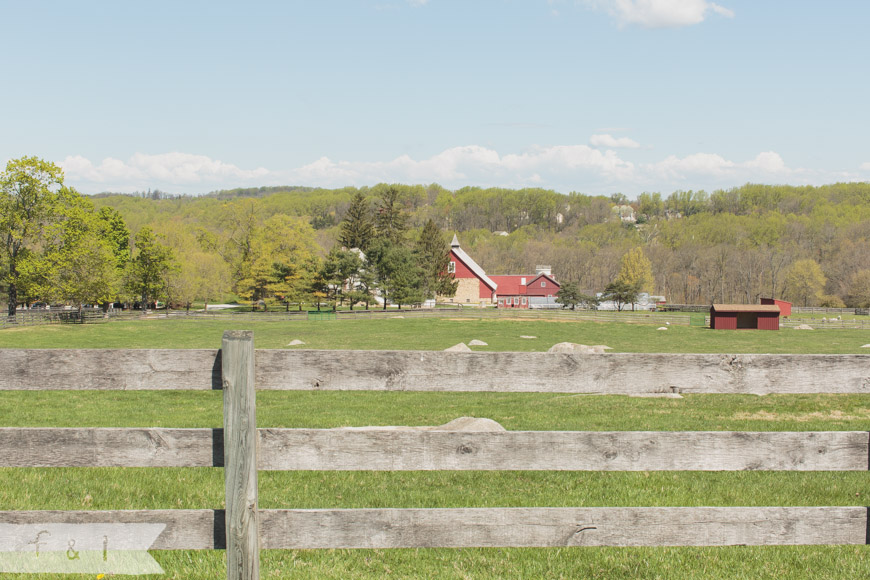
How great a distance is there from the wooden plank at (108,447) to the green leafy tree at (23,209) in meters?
56.1

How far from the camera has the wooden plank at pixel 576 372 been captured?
425cm

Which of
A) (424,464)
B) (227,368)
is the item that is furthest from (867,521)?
(227,368)

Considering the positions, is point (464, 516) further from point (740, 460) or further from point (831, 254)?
point (831, 254)

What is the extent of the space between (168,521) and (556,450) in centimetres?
231

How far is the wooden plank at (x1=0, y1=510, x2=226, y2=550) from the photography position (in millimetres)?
3992

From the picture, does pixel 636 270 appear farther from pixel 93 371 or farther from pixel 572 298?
pixel 93 371

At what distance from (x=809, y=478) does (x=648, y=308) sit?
104 m

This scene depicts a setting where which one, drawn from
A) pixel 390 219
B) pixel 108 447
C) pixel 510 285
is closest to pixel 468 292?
pixel 510 285

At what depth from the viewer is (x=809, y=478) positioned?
8.30m

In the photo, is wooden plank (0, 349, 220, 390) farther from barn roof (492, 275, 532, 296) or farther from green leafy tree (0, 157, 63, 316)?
barn roof (492, 275, 532, 296)

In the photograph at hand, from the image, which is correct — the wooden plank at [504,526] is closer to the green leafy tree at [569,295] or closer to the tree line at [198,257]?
the tree line at [198,257]

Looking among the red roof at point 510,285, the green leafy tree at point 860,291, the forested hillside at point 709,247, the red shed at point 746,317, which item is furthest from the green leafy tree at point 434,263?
the green leafy tree at point 860,291

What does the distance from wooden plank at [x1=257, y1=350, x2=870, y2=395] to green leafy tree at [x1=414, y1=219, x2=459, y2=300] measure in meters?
94.4

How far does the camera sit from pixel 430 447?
410cm
